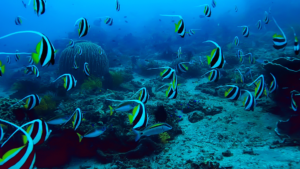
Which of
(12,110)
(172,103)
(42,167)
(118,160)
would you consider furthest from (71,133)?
(172,103)

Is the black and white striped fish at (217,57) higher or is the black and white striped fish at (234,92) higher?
the black and white striped fish at (217,57)

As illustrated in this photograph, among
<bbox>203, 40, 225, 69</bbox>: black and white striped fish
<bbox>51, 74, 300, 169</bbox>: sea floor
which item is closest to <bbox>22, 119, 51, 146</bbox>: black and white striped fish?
<bbox>51, 74, 300, 169</bbox>: sea floor

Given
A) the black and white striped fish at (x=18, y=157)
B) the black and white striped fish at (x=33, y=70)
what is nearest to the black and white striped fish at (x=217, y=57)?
the black and white striped fish at (x=18, y=157)

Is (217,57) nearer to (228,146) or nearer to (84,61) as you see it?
(228,146)

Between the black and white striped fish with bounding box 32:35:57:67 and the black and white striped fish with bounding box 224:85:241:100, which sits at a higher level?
the black and white striped fish with bounding box 32:35:57:67

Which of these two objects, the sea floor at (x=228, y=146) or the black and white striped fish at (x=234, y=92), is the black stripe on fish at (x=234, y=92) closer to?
the black and white striped fish at (x=234, y=92)

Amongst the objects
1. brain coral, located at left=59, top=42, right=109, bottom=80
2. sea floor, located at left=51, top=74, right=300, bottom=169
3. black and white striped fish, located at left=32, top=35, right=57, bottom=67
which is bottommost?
sea floor, located at left=51, top=74, right=300, bottom=169

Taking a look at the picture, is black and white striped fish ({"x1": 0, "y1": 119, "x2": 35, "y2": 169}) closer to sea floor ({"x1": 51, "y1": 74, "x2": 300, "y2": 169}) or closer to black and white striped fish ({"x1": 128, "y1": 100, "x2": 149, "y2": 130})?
black and white striped fish ({"x1": 128, "y1": 100, "x2": 149, "y2": 130})

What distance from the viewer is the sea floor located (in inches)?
125

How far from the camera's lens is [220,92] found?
737 centimetres

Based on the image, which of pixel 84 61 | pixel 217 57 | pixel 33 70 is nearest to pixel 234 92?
pixel 217 57

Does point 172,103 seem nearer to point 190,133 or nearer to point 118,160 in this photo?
point 190,133

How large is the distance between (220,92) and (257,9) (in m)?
39.1

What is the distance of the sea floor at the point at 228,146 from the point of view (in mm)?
3188
